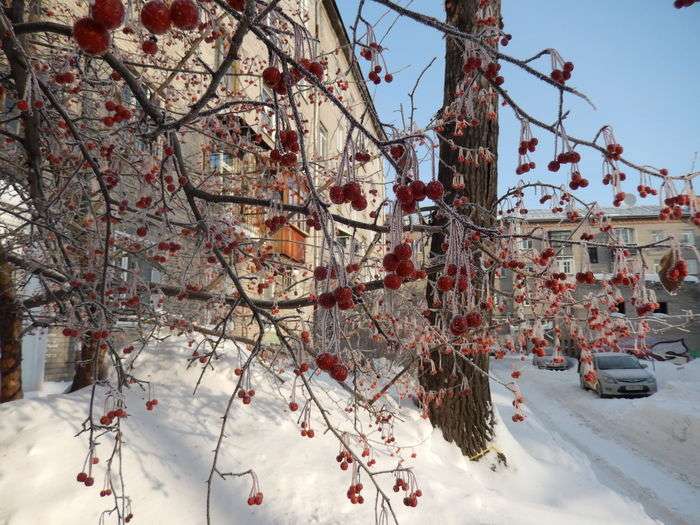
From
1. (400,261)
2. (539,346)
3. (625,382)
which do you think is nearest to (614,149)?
(400,261)

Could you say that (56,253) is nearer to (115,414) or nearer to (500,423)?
(115,414)

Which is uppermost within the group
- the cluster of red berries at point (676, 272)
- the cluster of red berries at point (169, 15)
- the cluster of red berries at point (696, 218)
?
the cluster of red berries at point (169, 15)

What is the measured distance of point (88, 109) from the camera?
486cm

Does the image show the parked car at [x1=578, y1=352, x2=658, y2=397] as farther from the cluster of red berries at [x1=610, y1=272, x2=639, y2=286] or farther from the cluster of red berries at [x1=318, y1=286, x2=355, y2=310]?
the cluster of red berries at [x1=318, y1=286, x2=355, y2=310]

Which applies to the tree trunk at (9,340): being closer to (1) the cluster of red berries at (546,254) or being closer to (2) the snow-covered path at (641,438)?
(1) the cluster of red berries at (546,254)

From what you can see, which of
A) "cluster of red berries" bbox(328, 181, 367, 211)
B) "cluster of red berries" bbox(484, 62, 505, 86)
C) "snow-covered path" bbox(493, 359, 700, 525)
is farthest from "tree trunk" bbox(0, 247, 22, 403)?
"snow-covered path" bbox(493, 359, 700, 525)

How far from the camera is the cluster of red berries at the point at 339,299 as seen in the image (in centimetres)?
97

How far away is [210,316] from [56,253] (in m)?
2.51

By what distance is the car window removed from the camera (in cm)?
1361

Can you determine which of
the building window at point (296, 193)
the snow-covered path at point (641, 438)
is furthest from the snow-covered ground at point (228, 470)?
the building window at point (296, 193)

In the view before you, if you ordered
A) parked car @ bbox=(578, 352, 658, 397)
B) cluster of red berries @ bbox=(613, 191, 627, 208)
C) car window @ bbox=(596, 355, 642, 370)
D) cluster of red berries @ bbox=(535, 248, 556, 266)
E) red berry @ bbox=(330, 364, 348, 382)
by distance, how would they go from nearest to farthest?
red berry @ bbox=(330, 364, 348, 382)
cluster of red berries @ bbox=(613, 191, 627, 208)
cluster of red berries @ bbox=(535, 248, 556, 266)
parked car @ bbox=(578, 352, 658, 397)
car window @ bbox=(596, 355, 642, 370)

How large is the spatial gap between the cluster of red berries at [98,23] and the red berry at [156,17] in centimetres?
6

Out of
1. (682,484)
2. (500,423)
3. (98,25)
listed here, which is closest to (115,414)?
(98,25)

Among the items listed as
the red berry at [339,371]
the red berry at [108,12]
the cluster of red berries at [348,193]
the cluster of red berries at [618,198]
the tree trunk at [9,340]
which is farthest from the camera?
the tree trunk at [9,340]
